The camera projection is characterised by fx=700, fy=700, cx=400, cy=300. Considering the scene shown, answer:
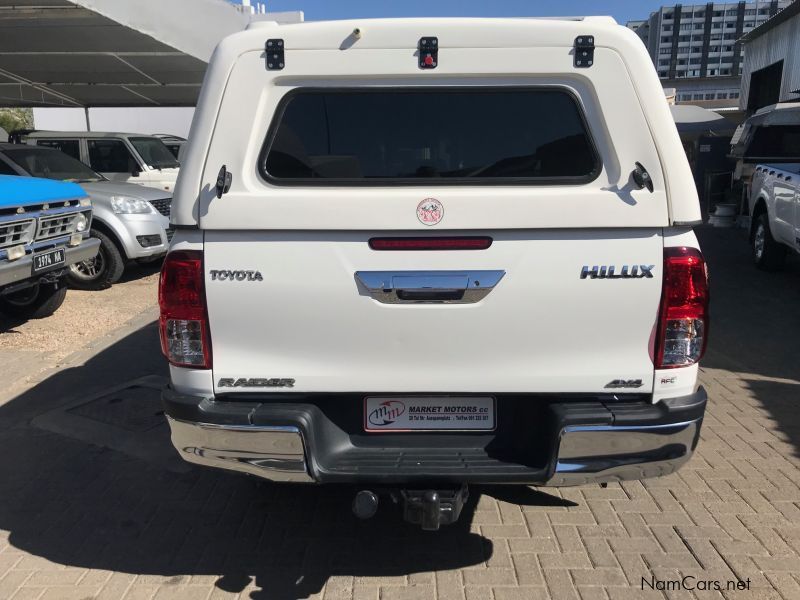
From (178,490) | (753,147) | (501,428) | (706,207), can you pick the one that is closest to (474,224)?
(501,428)

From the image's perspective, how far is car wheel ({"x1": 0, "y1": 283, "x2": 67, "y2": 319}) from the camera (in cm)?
737

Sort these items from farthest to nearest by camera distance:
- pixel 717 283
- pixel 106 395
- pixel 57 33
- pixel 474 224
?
1. pixel 57 33
2. pixel 717 283
3. pixel 106 395
4. pixel 474 224

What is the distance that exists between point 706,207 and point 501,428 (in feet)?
54.9

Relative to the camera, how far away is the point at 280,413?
263 centimetres

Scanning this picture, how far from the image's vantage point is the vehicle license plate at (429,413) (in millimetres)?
2771

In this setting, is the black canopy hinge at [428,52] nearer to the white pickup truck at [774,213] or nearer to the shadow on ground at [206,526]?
the shadow on ground at [206,526]

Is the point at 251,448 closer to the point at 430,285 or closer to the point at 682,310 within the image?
the point at 430,285

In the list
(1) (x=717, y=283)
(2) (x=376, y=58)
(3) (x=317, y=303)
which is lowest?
(1) (x=717, y=283)

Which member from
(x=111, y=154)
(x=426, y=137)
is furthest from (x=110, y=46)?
(x=426, y=137)

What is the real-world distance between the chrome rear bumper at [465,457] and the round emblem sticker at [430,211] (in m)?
0.85

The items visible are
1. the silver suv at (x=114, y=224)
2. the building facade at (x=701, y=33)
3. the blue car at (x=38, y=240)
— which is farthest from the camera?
the building facade at (x=701, y=33)

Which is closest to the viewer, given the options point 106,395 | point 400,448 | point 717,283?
point 400,448

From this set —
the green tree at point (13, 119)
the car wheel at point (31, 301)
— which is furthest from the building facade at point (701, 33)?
the car wheel at point (31, 301)

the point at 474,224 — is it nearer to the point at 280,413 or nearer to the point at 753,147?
the point at 280,413
